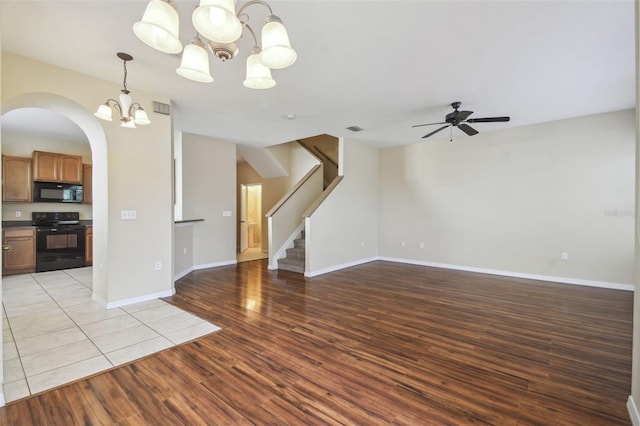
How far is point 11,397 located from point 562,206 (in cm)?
699

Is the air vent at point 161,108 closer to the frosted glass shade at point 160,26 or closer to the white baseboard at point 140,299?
the white baseboard at point 140,299

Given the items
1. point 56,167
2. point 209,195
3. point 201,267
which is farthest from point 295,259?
point 56,167

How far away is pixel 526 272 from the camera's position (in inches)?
199

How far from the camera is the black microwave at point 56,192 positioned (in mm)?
5582

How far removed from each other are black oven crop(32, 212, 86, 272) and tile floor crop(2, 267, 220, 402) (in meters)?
1.55

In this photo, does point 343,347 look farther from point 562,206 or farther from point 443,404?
point 562,206

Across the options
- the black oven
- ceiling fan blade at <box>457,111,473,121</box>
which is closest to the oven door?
the black oven

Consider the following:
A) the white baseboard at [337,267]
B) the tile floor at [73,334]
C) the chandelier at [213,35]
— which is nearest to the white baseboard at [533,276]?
the white baseboard at [337,267]

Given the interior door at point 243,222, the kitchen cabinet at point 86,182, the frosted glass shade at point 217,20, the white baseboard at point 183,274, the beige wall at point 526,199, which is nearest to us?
the frosted glass shade at point 217,20

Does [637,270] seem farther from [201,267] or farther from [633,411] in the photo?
[201,267]

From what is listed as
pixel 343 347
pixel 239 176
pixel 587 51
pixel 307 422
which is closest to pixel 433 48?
pixel 587 51

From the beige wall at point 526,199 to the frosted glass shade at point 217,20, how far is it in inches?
217

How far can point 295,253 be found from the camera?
605cm

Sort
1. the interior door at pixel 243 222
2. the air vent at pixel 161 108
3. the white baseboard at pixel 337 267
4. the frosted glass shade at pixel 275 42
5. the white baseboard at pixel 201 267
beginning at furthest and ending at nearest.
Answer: the interior door at pixel 243 222, the white baseboard at pixel 337 267, the white baseboard at pixel 201 267, the air vent at pixel 161 108, the frosted glass shade at pixel 275 42
